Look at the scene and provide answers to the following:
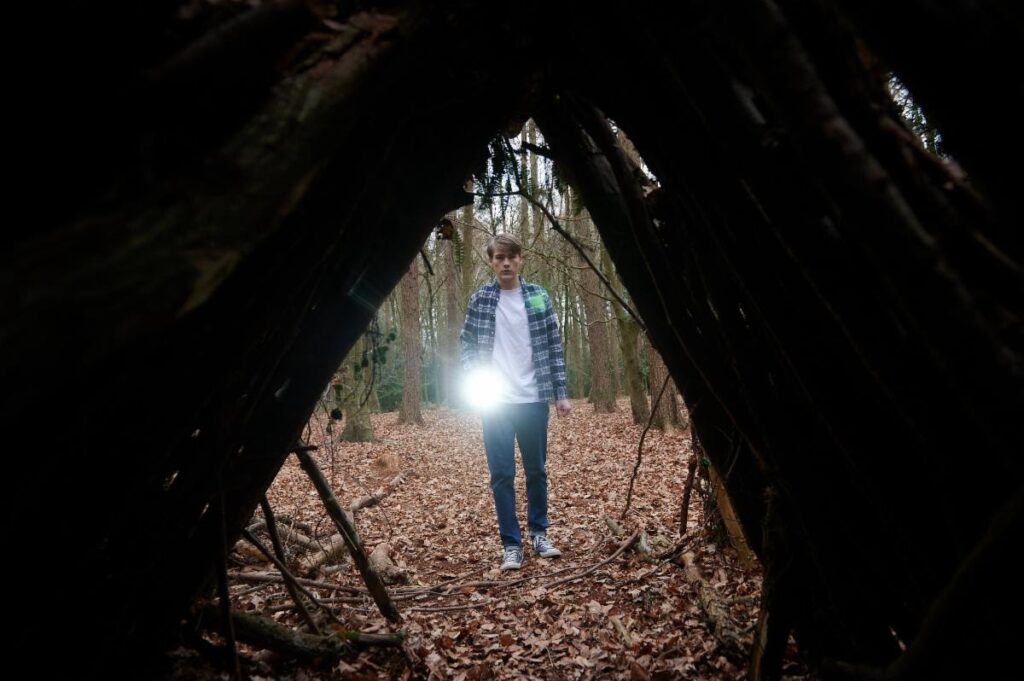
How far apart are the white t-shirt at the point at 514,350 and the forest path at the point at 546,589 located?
1.31 m

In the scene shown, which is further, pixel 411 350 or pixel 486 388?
pixel 411 350

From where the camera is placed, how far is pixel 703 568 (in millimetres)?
3471

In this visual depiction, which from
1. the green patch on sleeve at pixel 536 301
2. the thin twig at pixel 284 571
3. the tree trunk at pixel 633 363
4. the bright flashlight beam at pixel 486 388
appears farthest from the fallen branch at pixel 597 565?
the tree trunk at pixel 633 363

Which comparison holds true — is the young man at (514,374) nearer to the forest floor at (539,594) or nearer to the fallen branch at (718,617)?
the forest floor at (539,594)

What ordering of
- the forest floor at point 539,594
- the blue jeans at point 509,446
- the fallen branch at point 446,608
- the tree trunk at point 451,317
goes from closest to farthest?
the forest floor at point 539,594, the fallen branch at point 446,608, the blue jeans at point 509,446, the tree trunk at point 451,317

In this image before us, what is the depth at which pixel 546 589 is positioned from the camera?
3486 mm

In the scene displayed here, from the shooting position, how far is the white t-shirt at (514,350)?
401 cm

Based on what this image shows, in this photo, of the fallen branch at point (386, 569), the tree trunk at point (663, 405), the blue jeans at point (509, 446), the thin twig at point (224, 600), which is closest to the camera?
the thin twig at point (224, 600)

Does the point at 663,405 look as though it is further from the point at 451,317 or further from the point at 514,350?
the point at 451,317

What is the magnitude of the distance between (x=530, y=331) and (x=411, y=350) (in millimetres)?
9510

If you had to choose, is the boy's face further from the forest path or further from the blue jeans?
the forest path

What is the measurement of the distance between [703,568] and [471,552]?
1978 mm

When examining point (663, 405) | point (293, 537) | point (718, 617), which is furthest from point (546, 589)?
point (663, 405)

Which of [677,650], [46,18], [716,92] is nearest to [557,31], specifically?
[716,92]
